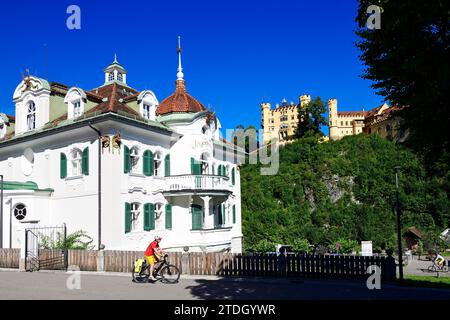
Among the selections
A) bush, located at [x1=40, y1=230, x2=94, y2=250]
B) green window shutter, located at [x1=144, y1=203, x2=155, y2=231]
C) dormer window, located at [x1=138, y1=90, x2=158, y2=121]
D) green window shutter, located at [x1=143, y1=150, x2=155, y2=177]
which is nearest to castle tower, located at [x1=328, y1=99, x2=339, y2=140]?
dormer window, located at [x1=138, y1=90, x2=158, y2=121]

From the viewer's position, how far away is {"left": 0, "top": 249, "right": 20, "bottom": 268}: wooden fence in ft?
60.7

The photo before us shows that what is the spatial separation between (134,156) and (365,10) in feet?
52.5

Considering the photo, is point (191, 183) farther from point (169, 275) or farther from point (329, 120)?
point (329, 120)

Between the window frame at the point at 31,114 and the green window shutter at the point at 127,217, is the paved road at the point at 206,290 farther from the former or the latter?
the window frame at the point at 31,114

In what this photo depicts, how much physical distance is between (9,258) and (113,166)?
6134 mm

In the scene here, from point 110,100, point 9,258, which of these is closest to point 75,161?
point 110,100

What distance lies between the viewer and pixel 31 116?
25031 millimetres

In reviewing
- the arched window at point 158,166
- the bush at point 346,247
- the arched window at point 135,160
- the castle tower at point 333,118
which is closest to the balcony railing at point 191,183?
the arched window at point 158,166

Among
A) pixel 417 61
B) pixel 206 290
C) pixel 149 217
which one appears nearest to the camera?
pixel 417 61

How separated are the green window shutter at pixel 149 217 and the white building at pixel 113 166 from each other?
0.18 ft

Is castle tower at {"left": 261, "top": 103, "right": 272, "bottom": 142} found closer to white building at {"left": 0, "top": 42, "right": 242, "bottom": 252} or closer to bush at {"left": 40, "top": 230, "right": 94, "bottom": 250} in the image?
white building at {"left": 0, "top": 42, "right": 242, "bottom": 252}

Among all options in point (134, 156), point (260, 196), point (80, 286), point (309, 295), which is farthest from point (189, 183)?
point (260, 196)

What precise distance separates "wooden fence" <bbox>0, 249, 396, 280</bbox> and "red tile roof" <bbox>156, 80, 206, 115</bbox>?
11.1m
